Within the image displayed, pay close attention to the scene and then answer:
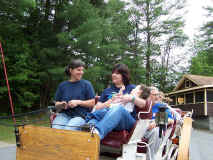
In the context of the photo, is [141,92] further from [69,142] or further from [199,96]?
[199,96]

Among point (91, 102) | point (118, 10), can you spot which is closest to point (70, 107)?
point (91, 102)

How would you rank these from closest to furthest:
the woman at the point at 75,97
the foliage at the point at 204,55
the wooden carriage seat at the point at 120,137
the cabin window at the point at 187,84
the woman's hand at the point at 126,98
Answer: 1. the wooden carriage seat at the point at 120,137
2. the woman's hand at the point at 126,98
3. the woman at the point at 75,97
4. the cabin window at the point at 187,84
5. the foliage at the point at 204,55

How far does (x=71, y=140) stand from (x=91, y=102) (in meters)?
1.13

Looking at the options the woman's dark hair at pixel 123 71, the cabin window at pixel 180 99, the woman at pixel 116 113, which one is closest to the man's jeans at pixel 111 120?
the woman at pixel 116 113

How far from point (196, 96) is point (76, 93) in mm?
23087

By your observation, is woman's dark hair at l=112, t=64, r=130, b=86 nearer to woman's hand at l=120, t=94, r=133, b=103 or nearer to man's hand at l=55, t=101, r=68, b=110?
woman's hand at l=120, t=94, r=133, b=103

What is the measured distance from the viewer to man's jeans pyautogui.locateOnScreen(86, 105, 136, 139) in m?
2.38

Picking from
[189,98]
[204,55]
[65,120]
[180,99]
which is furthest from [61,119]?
[204,55]

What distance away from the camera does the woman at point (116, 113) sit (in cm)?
242

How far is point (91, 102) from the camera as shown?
10.4 feet

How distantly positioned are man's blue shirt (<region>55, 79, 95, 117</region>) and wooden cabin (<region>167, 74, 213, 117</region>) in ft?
66.3

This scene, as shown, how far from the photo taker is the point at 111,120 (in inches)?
97.2

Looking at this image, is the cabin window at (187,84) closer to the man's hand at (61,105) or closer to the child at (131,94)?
the child at (131,94)

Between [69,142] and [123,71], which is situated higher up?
[123,71]
